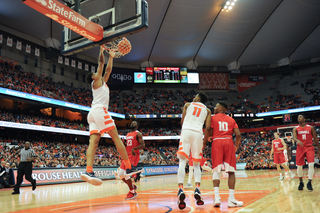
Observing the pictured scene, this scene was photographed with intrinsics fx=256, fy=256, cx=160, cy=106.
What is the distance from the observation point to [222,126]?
503cm

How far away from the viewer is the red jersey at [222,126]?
16.3ft

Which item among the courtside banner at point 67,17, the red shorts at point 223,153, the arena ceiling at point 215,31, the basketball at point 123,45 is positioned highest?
the arena ceiling at point 215,31

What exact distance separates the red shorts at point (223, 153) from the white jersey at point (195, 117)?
0.45m

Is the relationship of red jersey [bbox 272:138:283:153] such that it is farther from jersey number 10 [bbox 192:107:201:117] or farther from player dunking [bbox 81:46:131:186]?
player dunking [bbox 81:46:131:186]

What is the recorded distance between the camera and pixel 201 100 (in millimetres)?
5184

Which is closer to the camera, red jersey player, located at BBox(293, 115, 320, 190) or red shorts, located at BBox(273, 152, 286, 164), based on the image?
red jersey player, located at BBox(293, 115, 320, 190)

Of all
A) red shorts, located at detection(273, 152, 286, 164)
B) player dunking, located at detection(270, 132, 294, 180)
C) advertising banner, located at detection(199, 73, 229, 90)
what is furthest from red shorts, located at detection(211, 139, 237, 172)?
advertising banner, located at detection(199, 73, 229, 90)

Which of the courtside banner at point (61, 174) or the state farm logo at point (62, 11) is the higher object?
the state farm logo at point (62, 11)

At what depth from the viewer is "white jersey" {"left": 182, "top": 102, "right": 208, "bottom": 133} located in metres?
4.91

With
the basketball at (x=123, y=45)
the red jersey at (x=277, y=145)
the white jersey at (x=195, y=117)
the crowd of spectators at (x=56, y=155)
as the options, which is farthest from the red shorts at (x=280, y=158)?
the basketball at (x=123, y=45)

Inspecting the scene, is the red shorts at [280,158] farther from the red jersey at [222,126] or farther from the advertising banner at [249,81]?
the advertising banner at [249,81]

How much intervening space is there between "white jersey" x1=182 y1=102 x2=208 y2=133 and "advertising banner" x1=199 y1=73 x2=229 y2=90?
1490 inches

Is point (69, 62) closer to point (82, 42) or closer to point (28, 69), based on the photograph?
point (28, 69)

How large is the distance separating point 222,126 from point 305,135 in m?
3.53
